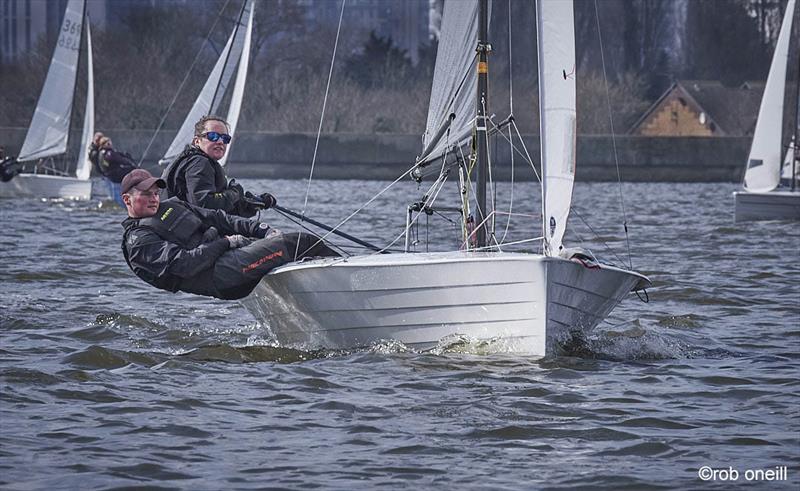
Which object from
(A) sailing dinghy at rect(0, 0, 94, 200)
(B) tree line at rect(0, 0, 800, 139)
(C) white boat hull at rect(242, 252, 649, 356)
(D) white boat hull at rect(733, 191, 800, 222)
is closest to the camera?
(C) white boat hull at rect(242, 252, 649, 356)

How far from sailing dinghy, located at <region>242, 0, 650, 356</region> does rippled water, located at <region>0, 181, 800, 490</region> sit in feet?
0.50

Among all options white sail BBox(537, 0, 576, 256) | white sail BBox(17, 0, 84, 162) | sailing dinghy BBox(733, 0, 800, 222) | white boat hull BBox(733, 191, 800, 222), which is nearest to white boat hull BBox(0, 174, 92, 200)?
white sail BBox(17, 0, 84, 162)

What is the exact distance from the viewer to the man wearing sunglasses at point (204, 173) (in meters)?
9.34

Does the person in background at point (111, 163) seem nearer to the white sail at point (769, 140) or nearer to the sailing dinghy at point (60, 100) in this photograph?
the sailing dinghy at point (60, 100)

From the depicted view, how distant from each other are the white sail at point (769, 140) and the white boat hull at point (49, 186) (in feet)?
40.3

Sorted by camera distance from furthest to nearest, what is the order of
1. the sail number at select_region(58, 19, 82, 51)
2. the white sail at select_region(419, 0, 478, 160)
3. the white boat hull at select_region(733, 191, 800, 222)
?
the sail number at select_region(58, 19, 82, 51)
the white boat hull at select_region(733, 191, 800, 222)
the white sail at select_region(419, 0, 478, 160)

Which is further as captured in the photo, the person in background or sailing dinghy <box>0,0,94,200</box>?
sailing dinghy <box>0,0,94,200</box>

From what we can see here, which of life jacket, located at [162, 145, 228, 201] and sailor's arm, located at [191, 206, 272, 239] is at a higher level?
life jacket, located at [162, 145, 228, 201]

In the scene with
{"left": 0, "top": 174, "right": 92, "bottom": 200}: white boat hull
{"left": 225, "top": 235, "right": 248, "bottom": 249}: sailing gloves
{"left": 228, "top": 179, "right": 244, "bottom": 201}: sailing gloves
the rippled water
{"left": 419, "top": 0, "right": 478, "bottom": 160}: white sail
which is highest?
{"left": 419, "top": 0, "right": 478, "bottom": 160}: white sail

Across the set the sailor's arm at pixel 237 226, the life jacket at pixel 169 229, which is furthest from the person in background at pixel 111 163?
the life jacket at pixel 169 229

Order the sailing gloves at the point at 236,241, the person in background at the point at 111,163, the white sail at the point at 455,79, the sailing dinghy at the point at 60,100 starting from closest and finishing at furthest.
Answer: the sailing gloves at the point at 236,241, the white sail at the point at 455,79, the person in background at the point at 111,163, the sailing dinghy at the point at 60,100

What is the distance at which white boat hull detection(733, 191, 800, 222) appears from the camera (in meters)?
24.0

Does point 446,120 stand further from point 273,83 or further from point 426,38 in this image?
point 426,38

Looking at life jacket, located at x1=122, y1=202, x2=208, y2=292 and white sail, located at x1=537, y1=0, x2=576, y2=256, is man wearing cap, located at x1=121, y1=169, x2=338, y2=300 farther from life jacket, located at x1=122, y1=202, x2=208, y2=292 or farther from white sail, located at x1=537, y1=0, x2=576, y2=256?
white sail, located at x1=537, y1=0, x2=576, y2=256
